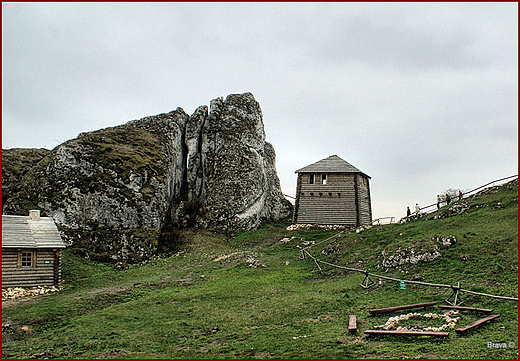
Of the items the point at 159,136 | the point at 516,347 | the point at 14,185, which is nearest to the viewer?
the point at 516,347

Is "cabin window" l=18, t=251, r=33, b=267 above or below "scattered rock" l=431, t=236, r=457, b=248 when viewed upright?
below

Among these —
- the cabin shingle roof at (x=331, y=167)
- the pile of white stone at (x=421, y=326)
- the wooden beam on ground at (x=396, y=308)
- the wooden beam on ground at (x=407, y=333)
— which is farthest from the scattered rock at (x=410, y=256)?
the cabin shingle roof at (x=331, y=167)

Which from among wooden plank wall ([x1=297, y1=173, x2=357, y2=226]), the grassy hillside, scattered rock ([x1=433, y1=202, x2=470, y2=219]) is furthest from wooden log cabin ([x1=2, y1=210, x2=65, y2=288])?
scattered rock ([x1=433, y1=202, x2=470, y2=219])

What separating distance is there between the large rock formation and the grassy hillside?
5077mm

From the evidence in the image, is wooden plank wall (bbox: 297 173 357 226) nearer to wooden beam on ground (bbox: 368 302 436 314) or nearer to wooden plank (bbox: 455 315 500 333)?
wooden beam on ground (bbox: 368 302 436 314)

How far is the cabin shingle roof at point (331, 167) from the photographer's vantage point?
43625 mm

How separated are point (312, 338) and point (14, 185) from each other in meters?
33.5

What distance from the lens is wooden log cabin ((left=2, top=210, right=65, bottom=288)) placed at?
23234 millimetres

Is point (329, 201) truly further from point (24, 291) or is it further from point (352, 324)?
point (352, 324)

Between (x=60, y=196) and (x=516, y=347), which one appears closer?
(x=516, y=347)

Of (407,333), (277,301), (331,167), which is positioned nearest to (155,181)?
(331,167)

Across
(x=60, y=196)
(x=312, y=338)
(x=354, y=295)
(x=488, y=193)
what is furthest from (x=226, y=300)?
(x=488, y=193)

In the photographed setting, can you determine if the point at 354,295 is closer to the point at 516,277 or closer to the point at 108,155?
the point at 516,277

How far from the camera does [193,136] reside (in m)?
50.3
